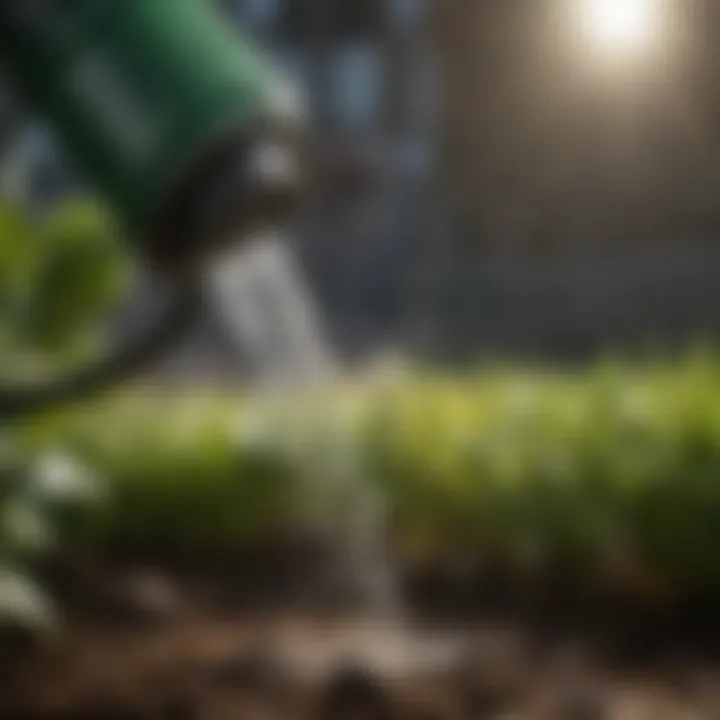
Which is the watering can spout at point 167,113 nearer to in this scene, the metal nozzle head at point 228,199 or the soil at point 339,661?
the metal nozzle head at point 228,199

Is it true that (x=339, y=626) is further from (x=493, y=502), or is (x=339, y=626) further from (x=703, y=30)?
(x=703, y=30)

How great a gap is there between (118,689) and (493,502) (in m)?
0.19

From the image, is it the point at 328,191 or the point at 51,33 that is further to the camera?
the point at 328,191

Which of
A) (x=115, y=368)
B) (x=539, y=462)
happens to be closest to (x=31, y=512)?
(x=115, y=368)

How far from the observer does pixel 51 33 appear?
72 cm

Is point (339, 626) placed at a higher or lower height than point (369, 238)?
lower

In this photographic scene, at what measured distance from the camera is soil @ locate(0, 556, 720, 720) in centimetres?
80

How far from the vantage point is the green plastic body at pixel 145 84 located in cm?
70

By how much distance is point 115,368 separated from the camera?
840 millimetres

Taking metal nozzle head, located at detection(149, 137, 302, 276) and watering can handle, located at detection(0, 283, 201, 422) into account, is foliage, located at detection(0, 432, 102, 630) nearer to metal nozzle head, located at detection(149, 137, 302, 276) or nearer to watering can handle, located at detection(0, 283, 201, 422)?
watering can handle, located at detection(0, 283, 201, 422)

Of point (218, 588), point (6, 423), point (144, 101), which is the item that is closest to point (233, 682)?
point (218, 588)

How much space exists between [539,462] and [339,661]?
12cm

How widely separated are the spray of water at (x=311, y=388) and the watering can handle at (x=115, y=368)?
1 cm

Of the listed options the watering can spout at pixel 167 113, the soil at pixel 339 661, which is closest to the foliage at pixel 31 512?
the soil at pixel 339 661
